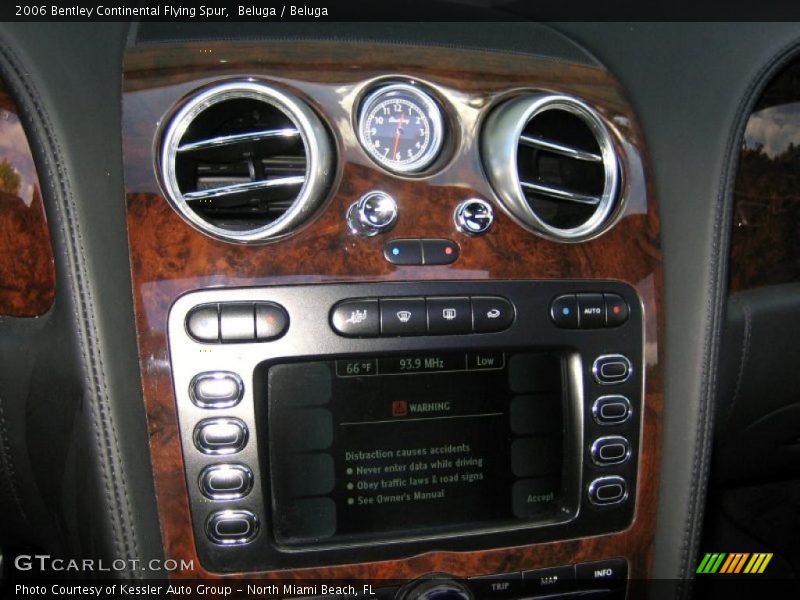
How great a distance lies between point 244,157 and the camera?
136 centimetres

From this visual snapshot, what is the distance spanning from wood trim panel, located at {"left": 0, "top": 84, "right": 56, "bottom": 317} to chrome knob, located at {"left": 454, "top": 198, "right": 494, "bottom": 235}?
0.67 m

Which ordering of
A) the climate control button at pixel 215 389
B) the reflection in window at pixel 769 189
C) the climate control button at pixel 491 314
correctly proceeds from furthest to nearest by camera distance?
1. the reflection in window at pixel 769 189
2. the climate control button at pixel 491 314
3. the climate control button at pixel 215 389

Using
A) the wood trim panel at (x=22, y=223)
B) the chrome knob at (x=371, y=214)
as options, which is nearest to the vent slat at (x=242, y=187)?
the chrome knob at (x=371, y=214)

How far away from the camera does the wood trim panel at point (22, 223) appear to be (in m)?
1.26

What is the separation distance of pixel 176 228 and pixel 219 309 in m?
0.15

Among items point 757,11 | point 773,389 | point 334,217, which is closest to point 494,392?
point 334,217

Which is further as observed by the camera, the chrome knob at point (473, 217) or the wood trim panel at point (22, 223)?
the chrome knob at point (473, 217)

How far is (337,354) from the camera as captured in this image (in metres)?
1.29

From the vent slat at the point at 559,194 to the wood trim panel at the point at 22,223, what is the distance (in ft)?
2.65

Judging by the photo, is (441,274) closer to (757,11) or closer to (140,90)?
(140,90)

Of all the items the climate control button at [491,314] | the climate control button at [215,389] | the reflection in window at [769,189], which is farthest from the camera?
the reflection in window at [769,189]

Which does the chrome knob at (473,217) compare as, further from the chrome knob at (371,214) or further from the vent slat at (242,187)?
the vent slat at (242,187)

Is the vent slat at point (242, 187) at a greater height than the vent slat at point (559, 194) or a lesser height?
greater

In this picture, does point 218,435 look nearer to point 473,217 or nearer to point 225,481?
point 225,481
